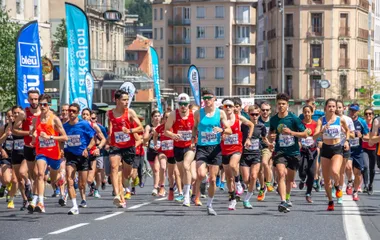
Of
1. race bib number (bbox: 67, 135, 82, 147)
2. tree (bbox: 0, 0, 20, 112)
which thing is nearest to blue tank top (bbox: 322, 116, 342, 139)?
race bib number (bbox: 67, 135, 82, 147)

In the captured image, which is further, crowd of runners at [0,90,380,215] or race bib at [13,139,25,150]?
race bib at [13,139,25,150]

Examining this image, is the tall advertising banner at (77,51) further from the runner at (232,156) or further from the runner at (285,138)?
the runner at (285,138)

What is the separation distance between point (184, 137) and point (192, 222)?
4.05 metres

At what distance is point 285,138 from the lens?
62.0ft

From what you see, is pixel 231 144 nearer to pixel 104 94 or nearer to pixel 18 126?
pixel 18 126

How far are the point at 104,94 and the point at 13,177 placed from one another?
221ft

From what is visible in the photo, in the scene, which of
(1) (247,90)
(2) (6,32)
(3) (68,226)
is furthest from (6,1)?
(1) (247,90)

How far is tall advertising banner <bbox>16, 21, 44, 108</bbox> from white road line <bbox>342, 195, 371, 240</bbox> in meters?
9.47

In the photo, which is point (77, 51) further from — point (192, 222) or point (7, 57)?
point (192, 222)

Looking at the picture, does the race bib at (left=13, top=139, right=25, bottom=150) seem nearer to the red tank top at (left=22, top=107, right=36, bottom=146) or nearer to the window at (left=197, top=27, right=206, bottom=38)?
the red tank top at (left=22, top=107, right=36, bottom=146)

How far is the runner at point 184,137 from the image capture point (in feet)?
63.9

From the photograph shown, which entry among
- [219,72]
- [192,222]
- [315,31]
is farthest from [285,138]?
[219,72]

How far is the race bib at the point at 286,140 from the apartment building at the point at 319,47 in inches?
3133

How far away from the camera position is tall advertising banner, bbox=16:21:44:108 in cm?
2756
